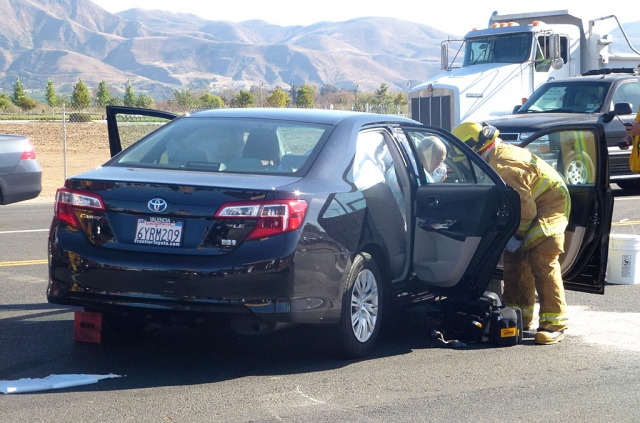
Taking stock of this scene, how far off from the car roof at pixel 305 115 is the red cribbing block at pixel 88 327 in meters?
1.58

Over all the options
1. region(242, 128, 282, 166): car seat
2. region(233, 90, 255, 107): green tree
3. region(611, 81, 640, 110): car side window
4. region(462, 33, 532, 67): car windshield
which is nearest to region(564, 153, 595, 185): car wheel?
region(242, 128, 282, 166): car seat

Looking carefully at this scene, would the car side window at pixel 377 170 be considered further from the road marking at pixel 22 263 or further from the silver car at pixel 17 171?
the silver car at pixel 17 171

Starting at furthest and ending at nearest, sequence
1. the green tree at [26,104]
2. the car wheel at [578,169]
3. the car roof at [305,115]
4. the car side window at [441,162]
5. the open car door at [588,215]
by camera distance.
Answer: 1. the green tree at [26,104]
2. the car wheel at [578,169]
3. the open car door at [588,215]
4. the car side window at [441,162]
5. the car roof at [305,115]

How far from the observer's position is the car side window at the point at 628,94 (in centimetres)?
1516

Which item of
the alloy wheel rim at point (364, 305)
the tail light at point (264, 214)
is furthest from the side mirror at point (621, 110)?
the tail light at point (264, 214)

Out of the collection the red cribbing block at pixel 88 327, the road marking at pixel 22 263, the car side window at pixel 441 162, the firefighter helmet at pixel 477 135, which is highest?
the firefighter helmet at pixel 477 135

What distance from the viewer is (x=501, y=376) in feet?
17.8

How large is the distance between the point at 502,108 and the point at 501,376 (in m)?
15.0

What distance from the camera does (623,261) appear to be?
339 inches

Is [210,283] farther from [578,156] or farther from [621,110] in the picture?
[621,110]

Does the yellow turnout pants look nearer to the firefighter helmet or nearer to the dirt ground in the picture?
the firefighter helmet

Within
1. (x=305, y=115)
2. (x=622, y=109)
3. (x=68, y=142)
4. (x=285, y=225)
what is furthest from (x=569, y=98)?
(x=68, y=142)

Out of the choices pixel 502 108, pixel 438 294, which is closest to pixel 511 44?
pixel 502 108

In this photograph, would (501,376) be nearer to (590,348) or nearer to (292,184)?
(590,348)
